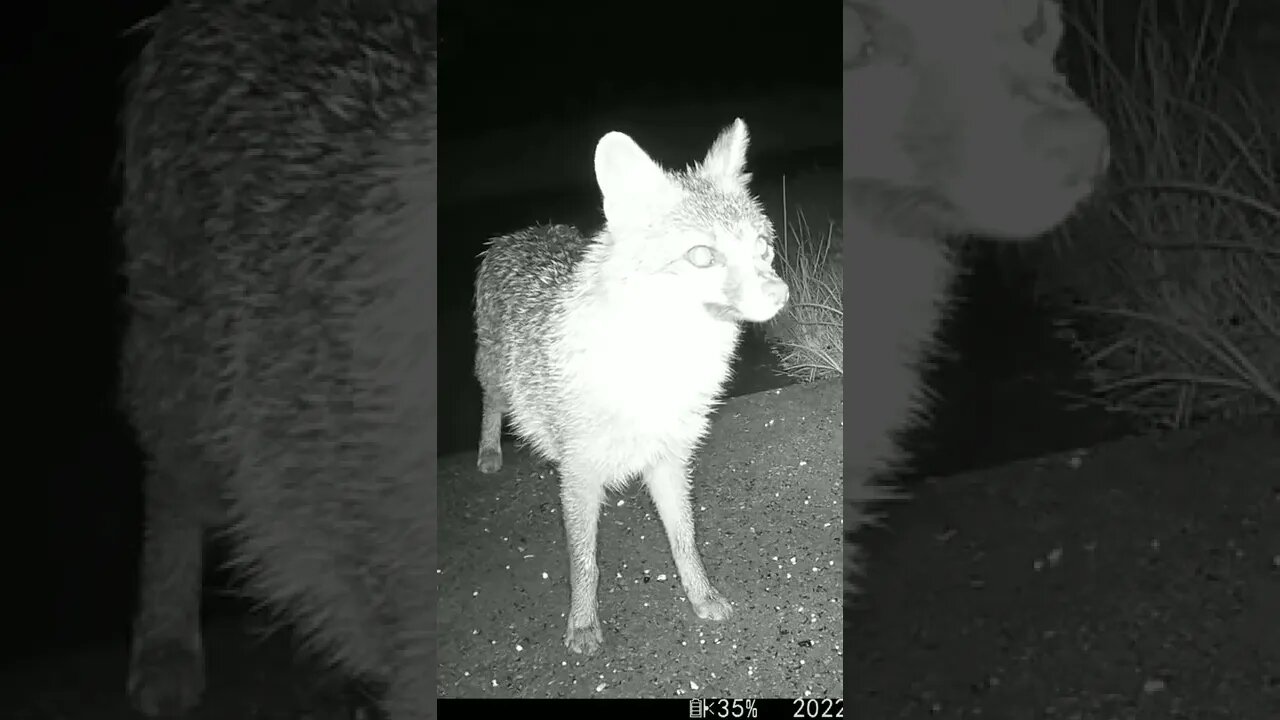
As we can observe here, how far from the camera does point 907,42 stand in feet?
4.70

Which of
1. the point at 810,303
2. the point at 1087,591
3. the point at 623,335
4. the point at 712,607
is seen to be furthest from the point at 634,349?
the point at 1087,591

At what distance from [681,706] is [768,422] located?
1.49 feet

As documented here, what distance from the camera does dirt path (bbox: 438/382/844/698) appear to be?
1.37m

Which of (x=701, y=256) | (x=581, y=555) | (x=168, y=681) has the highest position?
(x=701, y=256)

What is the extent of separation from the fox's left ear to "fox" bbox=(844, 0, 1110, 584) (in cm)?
17

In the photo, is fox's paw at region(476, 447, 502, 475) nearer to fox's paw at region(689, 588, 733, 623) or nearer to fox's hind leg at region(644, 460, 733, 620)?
fox's hind leg at region(644, 460, 733, 620)

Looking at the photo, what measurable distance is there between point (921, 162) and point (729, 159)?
32 cm

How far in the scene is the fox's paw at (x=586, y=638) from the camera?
1.37m

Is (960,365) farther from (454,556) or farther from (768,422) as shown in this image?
(454,556)

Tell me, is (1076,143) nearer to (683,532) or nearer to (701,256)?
(701,256)

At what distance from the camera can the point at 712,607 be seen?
1.37 metres

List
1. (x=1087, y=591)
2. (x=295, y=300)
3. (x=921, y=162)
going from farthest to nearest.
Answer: (x=921, y=162), (x=1087, y=591), (x=295, y=300)

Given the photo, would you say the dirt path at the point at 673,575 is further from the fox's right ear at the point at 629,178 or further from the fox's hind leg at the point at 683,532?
the fox's right ear at the point at 629,178

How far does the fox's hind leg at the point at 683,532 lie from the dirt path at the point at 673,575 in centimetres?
2
